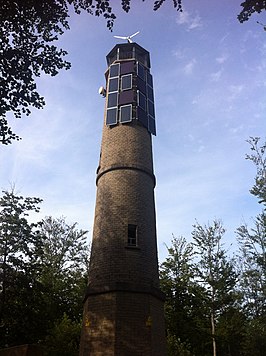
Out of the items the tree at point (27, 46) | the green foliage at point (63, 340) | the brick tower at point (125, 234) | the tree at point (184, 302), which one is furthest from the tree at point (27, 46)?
the tree at point (184, 302)

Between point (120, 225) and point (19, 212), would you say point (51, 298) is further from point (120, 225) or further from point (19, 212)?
point (120, 225)

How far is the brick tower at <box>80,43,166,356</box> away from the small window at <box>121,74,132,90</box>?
1.9 inches

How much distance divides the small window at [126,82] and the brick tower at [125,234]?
48mm

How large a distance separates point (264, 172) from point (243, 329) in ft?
34.6

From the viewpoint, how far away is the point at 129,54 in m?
17.8

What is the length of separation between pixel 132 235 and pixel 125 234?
0.33 metres

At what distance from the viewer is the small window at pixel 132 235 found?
12484mm

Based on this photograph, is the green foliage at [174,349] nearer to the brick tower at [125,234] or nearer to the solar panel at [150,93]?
the brick tower at [125,234]

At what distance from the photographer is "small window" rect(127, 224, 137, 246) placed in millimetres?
12484

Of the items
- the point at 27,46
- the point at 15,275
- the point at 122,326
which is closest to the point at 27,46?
the point at 27,46

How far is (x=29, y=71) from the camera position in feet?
22.8

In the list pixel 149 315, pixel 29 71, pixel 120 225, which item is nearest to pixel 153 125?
pixel 120 225

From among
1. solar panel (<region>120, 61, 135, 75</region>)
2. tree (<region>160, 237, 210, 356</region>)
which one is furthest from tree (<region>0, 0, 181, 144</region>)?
tree (<region>160, 237, 210, 356</region>)

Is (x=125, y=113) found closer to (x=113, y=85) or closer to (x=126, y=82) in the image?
(x=126, y=82)
